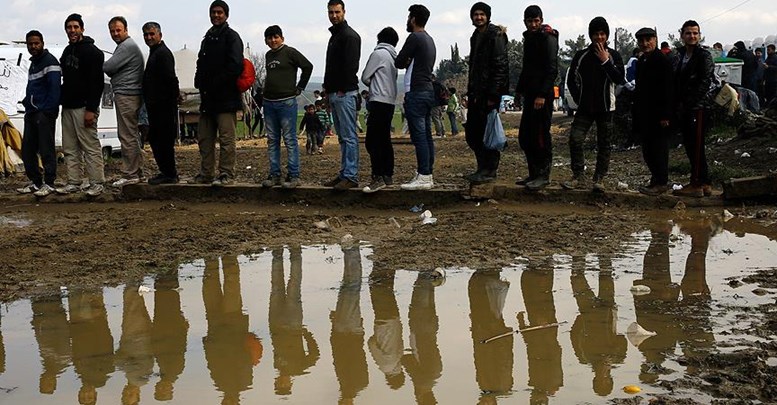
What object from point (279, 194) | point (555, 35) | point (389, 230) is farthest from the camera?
point (279, 194)

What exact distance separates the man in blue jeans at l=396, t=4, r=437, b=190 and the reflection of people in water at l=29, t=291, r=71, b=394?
15.0ft

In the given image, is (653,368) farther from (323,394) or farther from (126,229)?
(126,229)

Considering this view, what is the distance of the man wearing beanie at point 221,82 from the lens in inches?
404

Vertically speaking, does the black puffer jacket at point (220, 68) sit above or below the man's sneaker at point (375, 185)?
above

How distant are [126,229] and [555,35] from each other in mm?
4434

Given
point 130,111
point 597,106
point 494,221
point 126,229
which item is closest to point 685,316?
point 494,221

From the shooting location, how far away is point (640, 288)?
19.2ft

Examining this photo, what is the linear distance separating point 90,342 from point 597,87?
19.6 ft

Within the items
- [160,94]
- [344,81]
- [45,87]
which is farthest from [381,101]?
[45,87]

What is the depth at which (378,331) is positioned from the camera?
5.14 m

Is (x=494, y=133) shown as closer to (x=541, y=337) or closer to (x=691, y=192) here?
(x=691, y=192)

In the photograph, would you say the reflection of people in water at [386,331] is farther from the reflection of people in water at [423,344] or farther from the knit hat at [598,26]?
the knit hat at [598,26]

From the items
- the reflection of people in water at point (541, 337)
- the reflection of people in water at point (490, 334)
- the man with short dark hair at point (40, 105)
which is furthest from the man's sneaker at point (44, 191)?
the reflection of people in water at point (541, 337)

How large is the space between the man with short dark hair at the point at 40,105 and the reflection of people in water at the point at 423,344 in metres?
6.13
